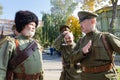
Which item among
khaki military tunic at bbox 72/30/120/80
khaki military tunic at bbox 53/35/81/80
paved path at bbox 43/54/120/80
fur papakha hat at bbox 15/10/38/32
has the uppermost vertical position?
fur papakha hat at bbox 15/10/38/32

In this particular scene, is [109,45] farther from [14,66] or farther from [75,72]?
[75,72]

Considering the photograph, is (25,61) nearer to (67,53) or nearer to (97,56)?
(97,56)

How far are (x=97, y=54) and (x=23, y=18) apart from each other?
3.79 ft

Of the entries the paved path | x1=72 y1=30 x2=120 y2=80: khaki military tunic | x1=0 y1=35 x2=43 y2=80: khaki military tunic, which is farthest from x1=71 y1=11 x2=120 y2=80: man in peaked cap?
the paved path

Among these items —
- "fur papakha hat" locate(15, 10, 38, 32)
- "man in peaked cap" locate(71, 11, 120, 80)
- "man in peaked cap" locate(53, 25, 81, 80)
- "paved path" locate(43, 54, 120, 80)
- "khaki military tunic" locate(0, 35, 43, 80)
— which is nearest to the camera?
"khaki military tunic" locate(0, 35, 43, 80)

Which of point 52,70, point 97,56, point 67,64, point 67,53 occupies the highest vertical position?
point 97,56

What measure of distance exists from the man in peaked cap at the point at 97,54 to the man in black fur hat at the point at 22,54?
0.64 m

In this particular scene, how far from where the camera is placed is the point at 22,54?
5.07 m

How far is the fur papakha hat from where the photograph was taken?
5156mm

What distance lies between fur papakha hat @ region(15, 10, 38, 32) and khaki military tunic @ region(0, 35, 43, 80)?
155mm

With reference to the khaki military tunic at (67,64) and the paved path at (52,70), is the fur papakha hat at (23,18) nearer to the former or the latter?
the khaki military tunic at (67,64)

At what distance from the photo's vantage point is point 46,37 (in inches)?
2859

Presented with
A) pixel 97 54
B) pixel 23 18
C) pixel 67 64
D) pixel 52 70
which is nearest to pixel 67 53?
pixel 67 64

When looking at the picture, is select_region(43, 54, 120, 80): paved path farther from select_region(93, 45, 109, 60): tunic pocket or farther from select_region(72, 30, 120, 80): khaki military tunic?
select_region(93, 45, 109, 60): tunic pocket
